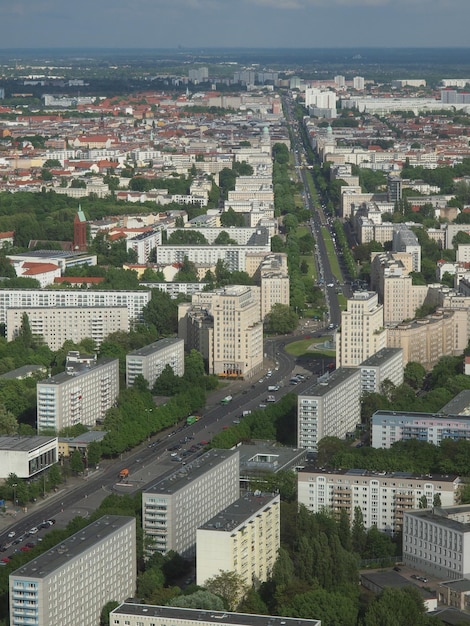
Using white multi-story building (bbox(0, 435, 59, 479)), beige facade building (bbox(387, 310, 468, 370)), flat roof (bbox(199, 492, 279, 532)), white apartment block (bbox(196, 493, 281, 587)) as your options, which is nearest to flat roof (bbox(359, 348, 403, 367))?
beige facade building (bbox(387, 310, 468, 370))

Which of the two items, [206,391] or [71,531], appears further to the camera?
[206,391]

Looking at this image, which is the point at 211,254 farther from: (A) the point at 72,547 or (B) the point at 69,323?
(A) the point at 72,547

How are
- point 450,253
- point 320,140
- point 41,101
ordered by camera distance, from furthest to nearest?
point 41,101
point 320,140
point 450,253

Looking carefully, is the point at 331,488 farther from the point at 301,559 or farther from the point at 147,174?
the point at 147,174

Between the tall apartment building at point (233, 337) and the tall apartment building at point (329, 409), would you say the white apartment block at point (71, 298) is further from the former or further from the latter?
the tall apartment building at point (329, 409)

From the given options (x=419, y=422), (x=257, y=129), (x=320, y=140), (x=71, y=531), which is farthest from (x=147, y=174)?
(x=71, y=531)

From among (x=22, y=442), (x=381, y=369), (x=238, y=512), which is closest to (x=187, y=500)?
(x=238, y=512)
